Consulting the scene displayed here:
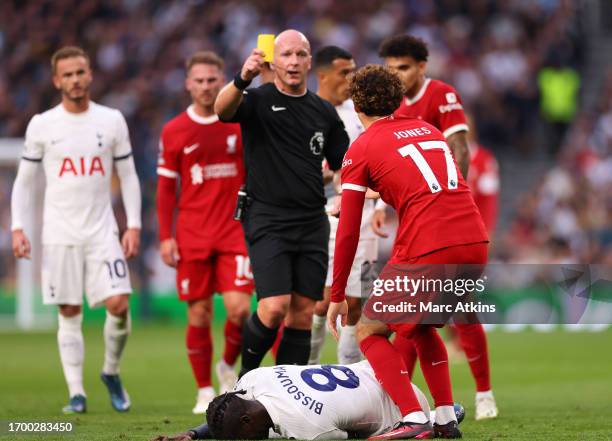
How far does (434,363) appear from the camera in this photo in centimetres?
736

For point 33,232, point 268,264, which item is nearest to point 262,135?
point 268,264

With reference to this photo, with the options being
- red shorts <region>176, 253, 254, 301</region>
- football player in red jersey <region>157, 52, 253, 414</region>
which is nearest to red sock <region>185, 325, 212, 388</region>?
football player in red jersey <region>157, 52, 253, 414</region>

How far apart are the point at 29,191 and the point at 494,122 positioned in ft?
49.4

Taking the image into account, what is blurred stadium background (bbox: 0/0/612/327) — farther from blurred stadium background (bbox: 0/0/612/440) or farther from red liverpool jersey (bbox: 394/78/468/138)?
red liverpool jersey (bbox: 394/78/468/138)

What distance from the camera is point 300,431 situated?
278 inches

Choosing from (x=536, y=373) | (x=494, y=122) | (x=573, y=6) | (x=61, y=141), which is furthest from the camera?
(x=573, y=6)

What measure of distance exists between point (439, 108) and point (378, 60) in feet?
47.0

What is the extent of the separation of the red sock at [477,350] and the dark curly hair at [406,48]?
2.06 metres

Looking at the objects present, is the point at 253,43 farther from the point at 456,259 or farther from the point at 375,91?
the point at 456,259

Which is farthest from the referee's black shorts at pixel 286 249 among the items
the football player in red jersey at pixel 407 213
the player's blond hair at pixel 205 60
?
the player's blond hair at pixel 205 60

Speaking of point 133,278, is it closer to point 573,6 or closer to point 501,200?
point 501,200

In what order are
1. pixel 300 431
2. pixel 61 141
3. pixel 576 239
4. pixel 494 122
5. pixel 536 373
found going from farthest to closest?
pixel 494 122
pixel 576 239
pixel 536 373
pixel 61 141
pixel 300 431

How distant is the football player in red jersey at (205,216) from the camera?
10180 mm

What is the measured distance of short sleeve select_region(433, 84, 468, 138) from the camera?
30.3 feet
